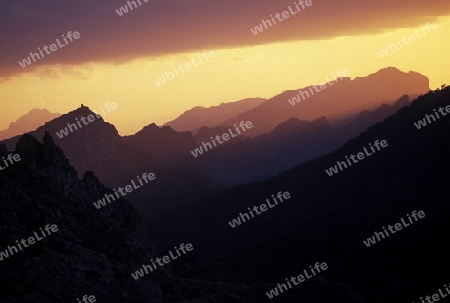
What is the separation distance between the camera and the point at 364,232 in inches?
4769

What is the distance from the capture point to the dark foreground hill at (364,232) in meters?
100

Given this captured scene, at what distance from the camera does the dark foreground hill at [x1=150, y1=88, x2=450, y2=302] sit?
100 metres

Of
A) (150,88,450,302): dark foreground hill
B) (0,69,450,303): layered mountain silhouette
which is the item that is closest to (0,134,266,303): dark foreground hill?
(0,69,450,303): layered mountain silhouette

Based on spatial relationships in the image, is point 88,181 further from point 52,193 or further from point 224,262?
point 224,262

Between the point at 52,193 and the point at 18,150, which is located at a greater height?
the point at 18,150

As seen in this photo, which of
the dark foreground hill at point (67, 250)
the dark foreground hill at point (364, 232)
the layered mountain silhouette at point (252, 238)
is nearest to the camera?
the dark foreground hill at point (67, 250)

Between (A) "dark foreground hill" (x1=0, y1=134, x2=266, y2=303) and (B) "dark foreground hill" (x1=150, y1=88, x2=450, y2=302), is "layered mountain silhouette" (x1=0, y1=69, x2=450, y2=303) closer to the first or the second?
(A) "dark foreground hill" (x1=0, y1=134, x2=266, y2=303)

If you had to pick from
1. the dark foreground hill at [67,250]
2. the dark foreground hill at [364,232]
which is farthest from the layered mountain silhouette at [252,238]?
the dark foreground hill at [364,232]

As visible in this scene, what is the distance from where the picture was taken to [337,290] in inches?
2655

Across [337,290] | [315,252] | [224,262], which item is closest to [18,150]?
[337,290]

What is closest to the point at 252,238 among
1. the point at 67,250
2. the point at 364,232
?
the point at 364,232

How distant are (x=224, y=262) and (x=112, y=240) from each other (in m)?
53.7

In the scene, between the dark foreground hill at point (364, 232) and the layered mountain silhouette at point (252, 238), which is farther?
the dark foreground hill at point (364, 232)

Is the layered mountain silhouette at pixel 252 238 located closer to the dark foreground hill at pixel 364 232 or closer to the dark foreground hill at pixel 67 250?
the dark foreground hill at pixel 67 250
